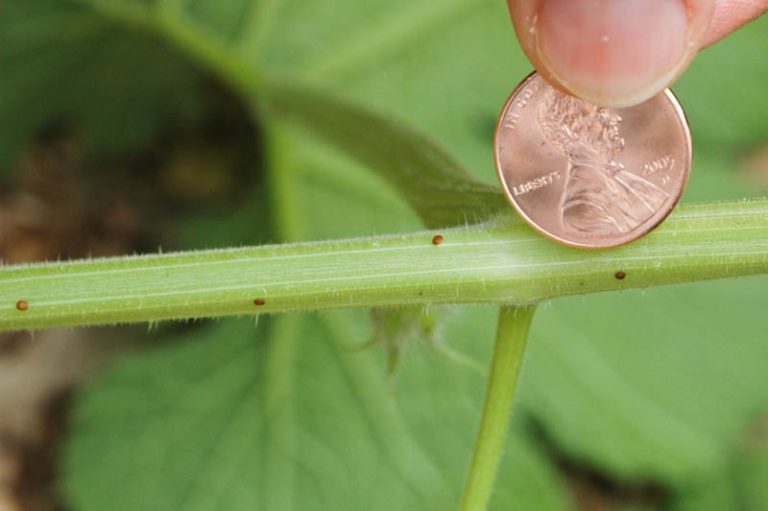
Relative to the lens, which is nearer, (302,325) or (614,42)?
(614,42)

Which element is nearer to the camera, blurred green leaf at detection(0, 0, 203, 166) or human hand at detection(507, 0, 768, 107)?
human hand at detection(507, 0, 768, 107)

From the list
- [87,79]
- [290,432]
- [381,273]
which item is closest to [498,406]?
[381,273]

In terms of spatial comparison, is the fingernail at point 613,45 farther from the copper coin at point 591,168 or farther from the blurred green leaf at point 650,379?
the blurred green leaf at point 650,379

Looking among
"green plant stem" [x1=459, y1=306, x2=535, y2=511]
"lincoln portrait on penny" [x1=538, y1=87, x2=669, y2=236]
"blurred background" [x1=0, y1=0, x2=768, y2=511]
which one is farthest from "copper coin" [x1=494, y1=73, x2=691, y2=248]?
"blurred background" [x1=0, y1=0, x2=768, y2=511]

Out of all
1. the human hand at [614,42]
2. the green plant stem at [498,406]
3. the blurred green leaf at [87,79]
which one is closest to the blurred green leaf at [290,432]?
the blurred green leaf at [87,79]

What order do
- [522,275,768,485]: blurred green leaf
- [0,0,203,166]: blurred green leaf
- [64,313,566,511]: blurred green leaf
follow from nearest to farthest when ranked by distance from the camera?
1. [64,313,566,511]: blurred green leaf
2. [522,275,768,485]: blurred green leaf
3. [0,0,203,166]: blurred green leaf

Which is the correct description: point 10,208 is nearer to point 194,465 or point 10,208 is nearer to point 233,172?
point 233,172

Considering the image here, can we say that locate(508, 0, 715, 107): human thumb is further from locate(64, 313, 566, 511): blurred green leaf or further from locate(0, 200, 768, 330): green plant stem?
locate(64, 313, 566, 511): blurred green leaf

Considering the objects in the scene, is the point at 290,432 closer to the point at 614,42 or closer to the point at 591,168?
the point at 591,168
